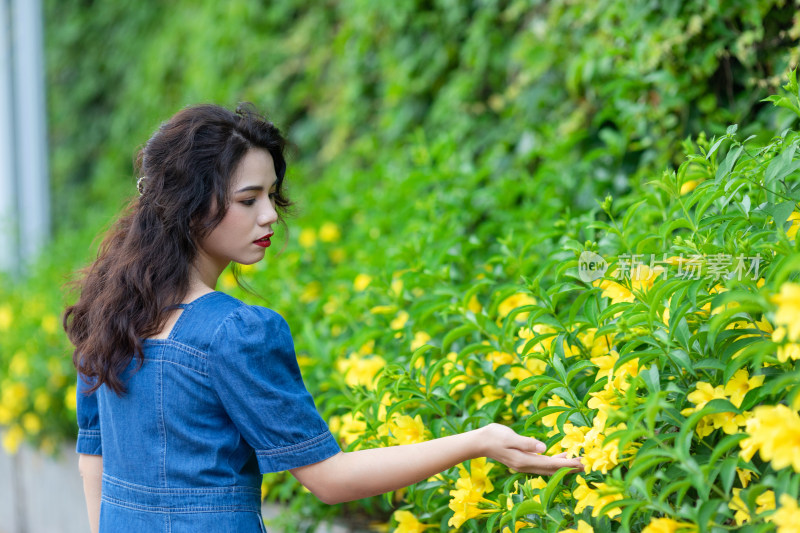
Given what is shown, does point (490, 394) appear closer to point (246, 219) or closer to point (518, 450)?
point (518, 450)

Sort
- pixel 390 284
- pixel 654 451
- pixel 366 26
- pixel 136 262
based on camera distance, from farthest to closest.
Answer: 1. pixel 366 26
2. pixel 390 284
3. pixel 136 262
4. pixel 654 451

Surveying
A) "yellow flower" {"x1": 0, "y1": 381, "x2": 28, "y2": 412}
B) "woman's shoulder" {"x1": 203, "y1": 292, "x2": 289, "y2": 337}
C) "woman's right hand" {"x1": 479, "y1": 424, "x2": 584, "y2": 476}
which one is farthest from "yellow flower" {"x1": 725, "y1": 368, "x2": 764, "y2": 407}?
"yellow flower" {"x1": 0, "y1": 381, "x2": 28, "y2": 412}

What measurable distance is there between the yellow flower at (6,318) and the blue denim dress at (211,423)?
9.61ft

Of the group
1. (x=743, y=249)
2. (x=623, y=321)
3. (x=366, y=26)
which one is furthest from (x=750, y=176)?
(x=366, y=26)

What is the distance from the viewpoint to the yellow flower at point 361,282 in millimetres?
2185

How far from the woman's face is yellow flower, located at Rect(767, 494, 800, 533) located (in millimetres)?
861

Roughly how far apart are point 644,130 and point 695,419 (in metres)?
1.62

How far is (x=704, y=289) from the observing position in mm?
1215

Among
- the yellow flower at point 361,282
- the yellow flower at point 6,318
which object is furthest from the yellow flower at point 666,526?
the yellow flower at point 6,318

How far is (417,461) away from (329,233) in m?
1.96

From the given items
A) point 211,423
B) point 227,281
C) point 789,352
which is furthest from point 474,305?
point 227,281

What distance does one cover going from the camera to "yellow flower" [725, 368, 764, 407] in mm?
1052

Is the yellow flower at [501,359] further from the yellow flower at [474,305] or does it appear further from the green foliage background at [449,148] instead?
the yellow flower at [474,305]

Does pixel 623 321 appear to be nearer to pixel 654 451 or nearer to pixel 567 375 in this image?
pixel 567 375
